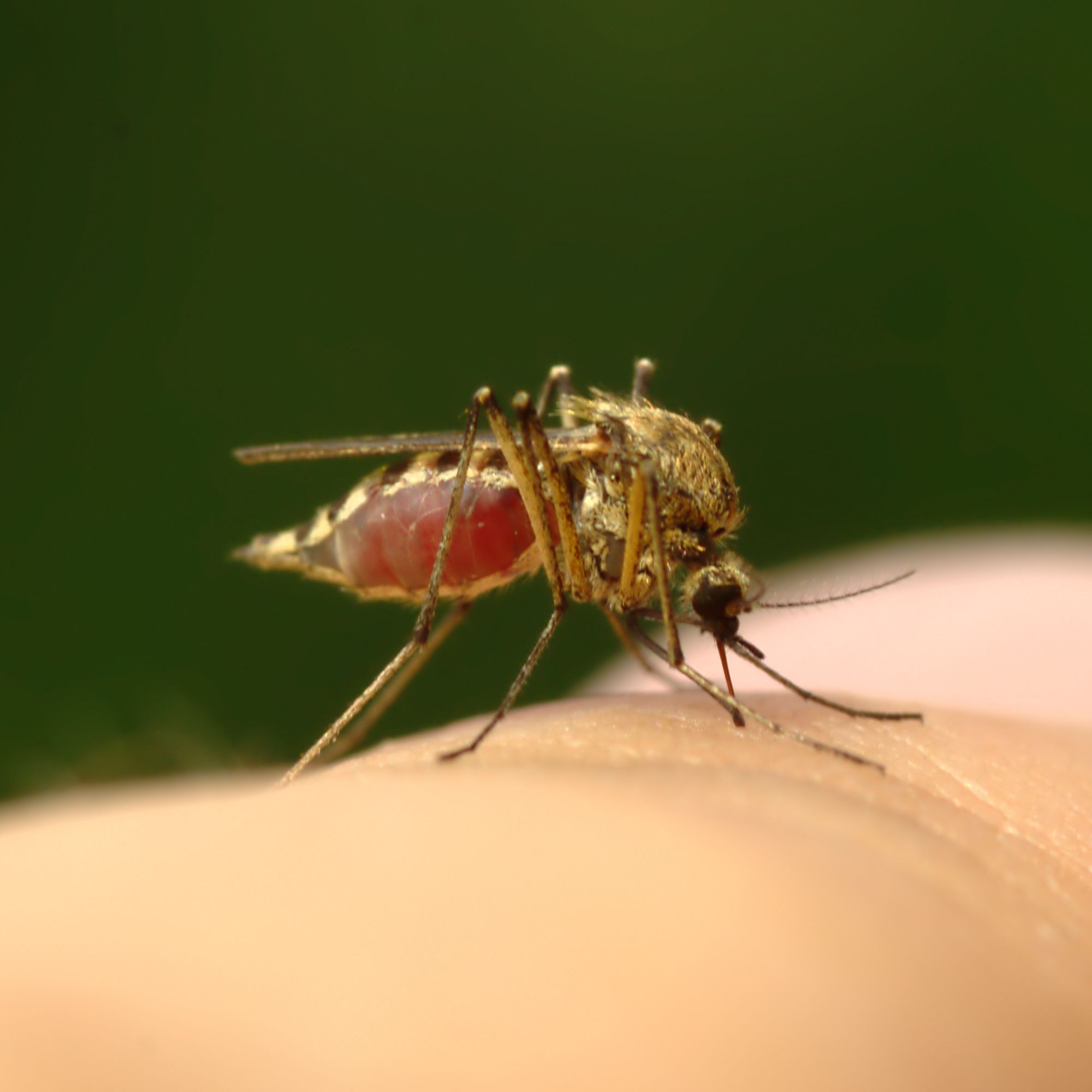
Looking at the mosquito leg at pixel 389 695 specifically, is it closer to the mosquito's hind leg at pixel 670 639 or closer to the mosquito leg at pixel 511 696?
Answer: the mosquito leg at pixel 511 696

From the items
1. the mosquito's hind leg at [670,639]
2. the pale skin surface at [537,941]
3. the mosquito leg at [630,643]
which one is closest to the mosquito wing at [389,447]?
the mosquito's hind leg at [670,639]

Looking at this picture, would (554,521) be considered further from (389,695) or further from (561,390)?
(389,695)

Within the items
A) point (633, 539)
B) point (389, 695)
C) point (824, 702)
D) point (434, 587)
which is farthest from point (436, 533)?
point (824, 702)

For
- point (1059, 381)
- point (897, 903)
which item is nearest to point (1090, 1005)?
point (897, 903)

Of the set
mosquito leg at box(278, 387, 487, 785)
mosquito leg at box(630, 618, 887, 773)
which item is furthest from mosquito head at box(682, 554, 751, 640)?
mosquito leg at box(278, 387, 487, 785)

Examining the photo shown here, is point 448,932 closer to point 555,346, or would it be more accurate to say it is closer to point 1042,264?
point 555,346

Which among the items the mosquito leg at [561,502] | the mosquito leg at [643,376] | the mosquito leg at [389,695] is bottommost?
the mosquito leg at [389,695]

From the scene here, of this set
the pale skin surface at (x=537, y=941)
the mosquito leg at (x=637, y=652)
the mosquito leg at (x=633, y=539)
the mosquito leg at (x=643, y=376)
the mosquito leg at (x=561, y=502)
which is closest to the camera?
the pale skin surface at (x=537, y=941)
